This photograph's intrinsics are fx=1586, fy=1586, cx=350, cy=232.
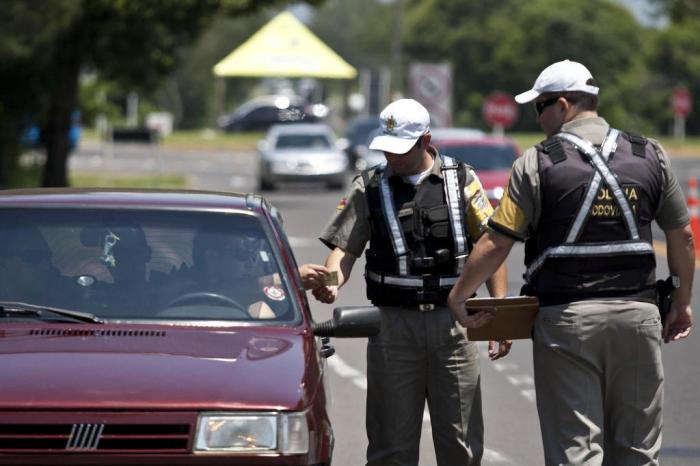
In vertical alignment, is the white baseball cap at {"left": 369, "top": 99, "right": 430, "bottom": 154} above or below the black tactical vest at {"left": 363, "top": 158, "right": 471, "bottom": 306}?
above

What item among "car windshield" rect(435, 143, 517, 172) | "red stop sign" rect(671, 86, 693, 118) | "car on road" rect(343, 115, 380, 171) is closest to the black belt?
"car windshield" rect(435, 143, 517, 172)

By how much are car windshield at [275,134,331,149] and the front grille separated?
31272 millimetres

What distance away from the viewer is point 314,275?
21.6ft

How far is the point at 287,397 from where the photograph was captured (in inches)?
208

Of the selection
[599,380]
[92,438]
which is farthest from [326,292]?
[92,438]

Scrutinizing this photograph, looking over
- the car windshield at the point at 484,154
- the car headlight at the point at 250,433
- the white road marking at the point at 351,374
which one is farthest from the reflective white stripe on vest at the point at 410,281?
the car windshield at the point at 484,154

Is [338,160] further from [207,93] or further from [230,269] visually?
[207,93]

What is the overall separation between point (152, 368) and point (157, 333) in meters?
0.44

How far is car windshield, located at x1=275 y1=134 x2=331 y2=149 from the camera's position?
3638 cm

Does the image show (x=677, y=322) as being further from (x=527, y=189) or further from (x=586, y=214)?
(x=527, y=189)

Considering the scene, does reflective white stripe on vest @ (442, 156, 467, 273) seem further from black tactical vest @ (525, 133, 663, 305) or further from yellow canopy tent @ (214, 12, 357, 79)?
yellow canopy tent @ (214, 12, 357, 79)

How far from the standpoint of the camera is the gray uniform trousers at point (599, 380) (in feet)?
19.3

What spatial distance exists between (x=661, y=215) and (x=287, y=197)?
27562mm

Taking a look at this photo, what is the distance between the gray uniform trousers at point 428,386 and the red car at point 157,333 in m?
0.31
